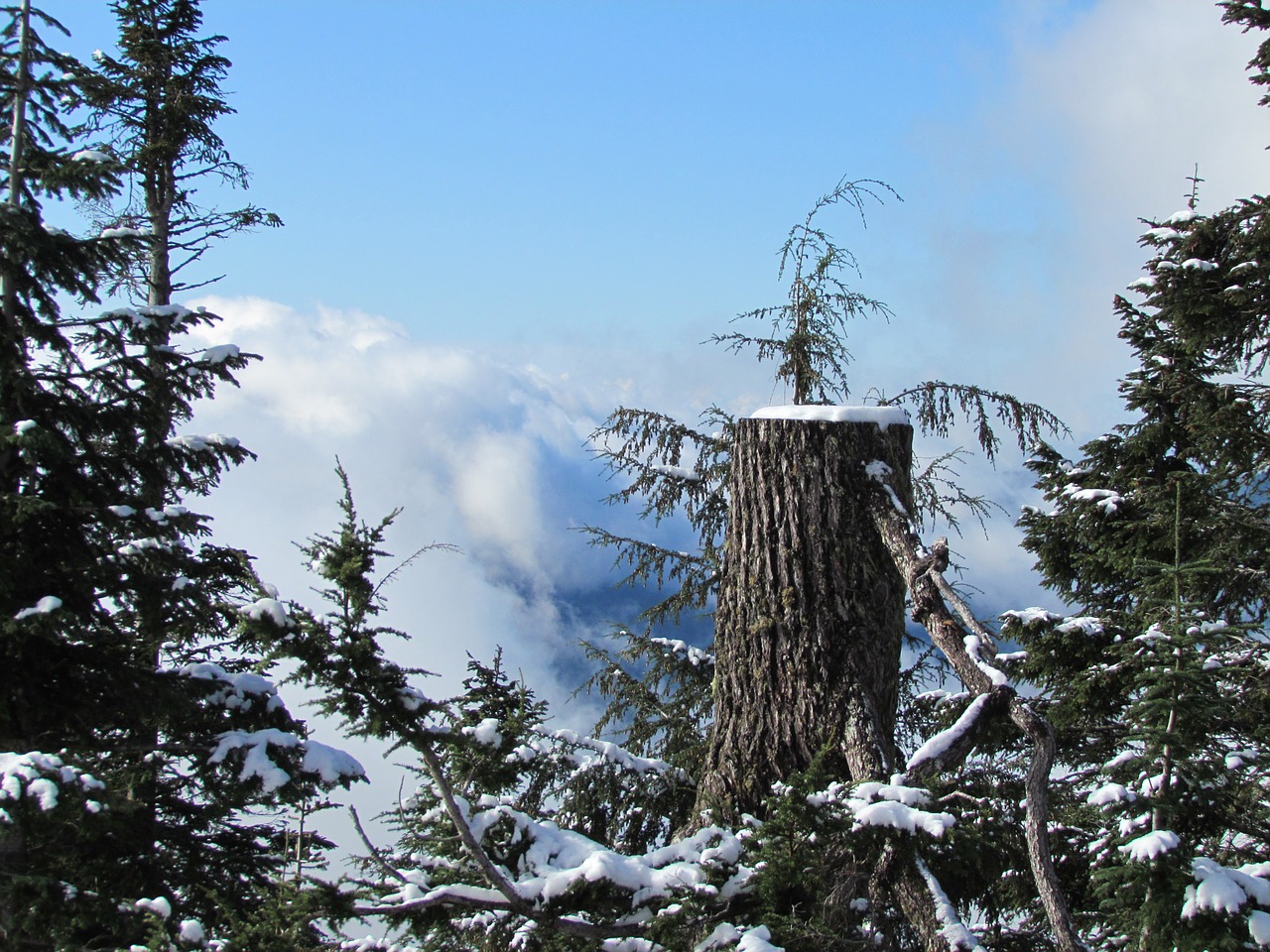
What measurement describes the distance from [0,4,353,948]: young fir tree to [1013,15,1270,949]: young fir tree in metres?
4.80

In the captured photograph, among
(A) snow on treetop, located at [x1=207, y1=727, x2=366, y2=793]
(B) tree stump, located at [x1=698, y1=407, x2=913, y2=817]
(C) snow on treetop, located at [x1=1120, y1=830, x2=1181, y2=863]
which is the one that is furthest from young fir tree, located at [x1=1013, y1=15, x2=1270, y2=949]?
(A) snow on treetop, located at [x1=207, y1=727, x2=366, y2=793]

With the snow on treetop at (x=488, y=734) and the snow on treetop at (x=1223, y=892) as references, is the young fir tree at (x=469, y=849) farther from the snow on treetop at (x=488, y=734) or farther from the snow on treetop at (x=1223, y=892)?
the snow on treetop at (x=1223, y=892)

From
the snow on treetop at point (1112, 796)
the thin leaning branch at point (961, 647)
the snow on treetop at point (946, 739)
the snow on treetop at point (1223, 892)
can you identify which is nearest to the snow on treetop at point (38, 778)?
the snow on treetop at point (946, 739)

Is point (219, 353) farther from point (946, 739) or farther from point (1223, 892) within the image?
point (1223, 892)

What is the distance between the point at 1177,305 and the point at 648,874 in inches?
316

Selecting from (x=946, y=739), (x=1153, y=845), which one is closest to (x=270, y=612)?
(x=946, y=739)

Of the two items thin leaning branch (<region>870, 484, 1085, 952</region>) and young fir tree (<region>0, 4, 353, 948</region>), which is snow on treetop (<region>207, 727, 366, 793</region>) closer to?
young fir tree (<region>0, 4, 353, 948</region>)

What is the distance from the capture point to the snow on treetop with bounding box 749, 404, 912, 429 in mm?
6172

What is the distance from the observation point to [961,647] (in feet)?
18.2

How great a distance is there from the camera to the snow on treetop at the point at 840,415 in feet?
20.2

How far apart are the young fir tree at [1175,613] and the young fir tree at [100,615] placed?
15.7 feet

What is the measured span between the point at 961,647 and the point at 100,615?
5.83 metres

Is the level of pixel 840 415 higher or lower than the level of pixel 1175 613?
higher

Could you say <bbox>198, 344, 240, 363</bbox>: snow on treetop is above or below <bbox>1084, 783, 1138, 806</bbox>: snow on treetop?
above
